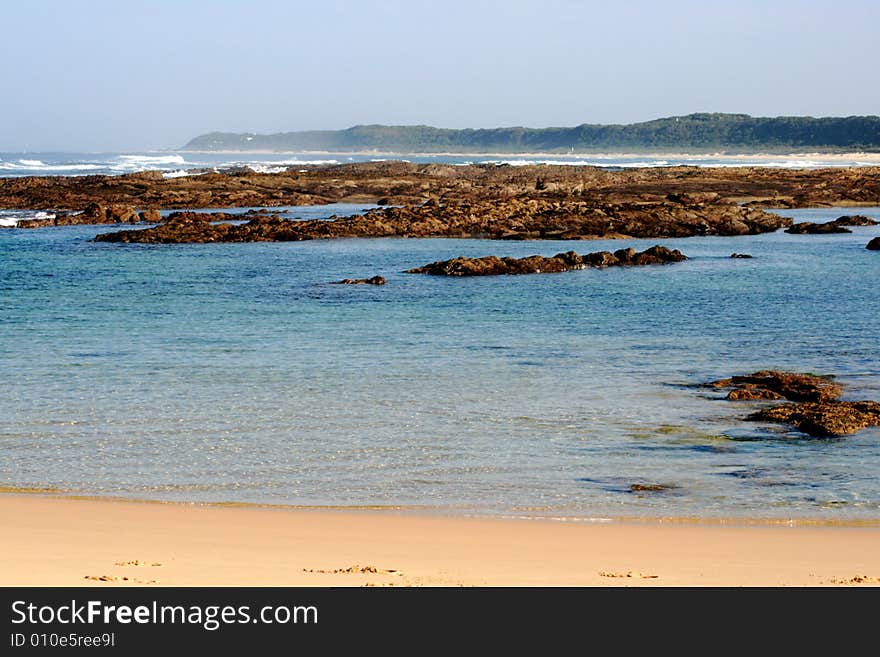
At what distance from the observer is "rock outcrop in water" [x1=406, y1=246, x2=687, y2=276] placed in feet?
94.5

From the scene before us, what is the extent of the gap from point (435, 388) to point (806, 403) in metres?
4.71

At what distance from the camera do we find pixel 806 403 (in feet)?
44.1

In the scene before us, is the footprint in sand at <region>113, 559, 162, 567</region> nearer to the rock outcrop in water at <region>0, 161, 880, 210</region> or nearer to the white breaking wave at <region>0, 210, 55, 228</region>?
the white breaking wave at <region>0, 210, 55, 228</region>

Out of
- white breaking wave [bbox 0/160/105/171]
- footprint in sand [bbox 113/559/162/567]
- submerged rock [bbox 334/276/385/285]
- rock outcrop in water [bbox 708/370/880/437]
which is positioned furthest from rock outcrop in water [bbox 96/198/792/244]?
white breaking wave [bbox 0/160/105/171]

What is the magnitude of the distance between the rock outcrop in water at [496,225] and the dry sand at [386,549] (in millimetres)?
30361

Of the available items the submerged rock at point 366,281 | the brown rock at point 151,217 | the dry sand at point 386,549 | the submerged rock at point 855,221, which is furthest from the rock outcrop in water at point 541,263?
the dry sand at point 386,549

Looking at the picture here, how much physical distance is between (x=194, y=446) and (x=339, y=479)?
2.06 m

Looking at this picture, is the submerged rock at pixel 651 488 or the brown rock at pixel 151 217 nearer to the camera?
the submerged rock at pixel 651 488

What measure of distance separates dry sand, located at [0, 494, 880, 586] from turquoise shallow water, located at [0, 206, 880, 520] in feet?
1.76

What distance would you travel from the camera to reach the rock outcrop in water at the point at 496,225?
130 feet

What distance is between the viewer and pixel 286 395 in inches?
560

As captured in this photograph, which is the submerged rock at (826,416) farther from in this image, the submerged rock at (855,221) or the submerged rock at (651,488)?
the submerged rock at (855,221)

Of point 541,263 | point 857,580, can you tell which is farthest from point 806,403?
point 541,263

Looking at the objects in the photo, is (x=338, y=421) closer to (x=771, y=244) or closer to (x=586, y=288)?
(x=586, y=288)
